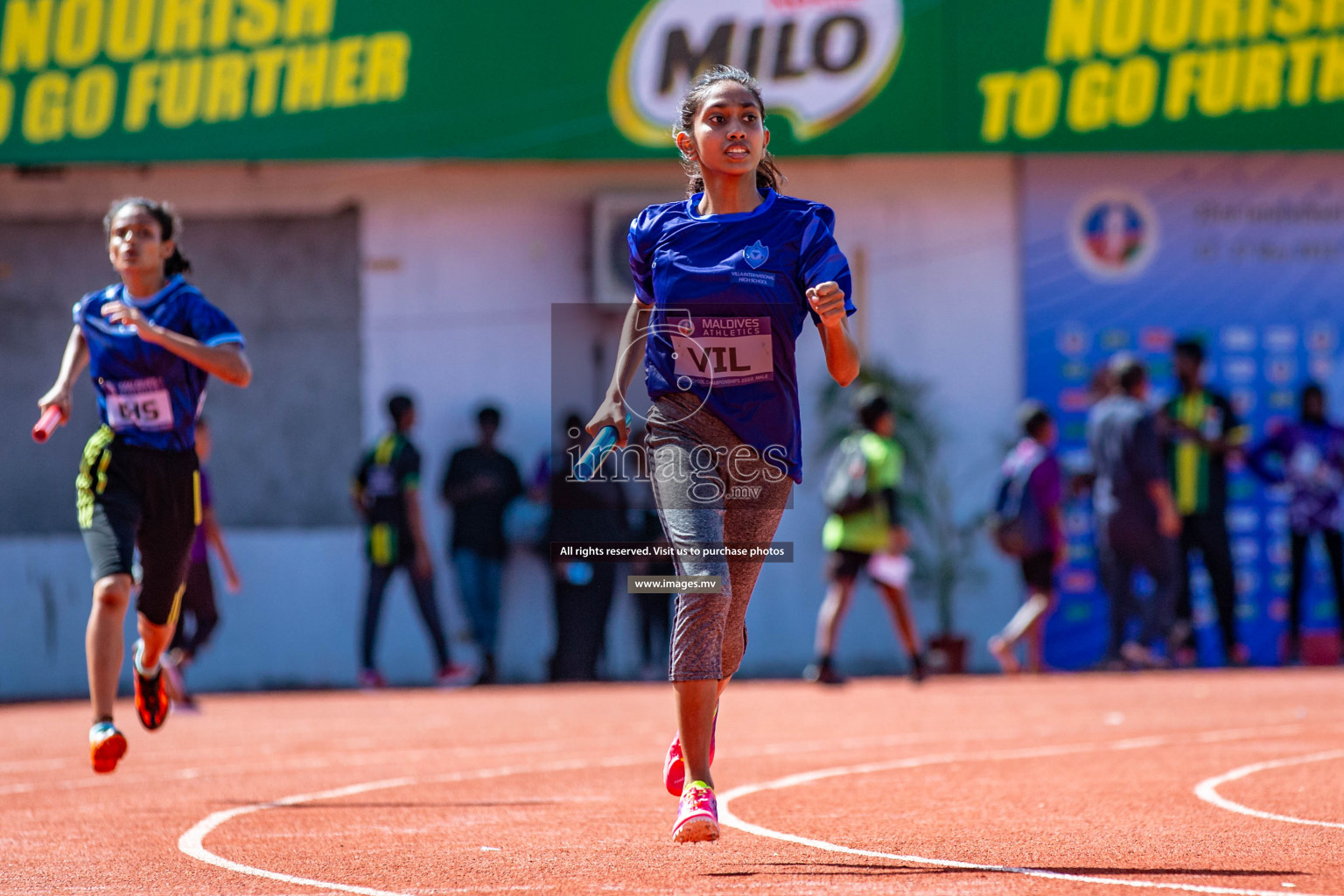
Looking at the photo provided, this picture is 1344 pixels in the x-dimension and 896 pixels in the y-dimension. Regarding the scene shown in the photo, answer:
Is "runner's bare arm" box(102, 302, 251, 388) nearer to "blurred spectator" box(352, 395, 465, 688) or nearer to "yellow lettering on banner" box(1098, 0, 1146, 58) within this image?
"blurred spectator" box(352, 395, 465, 688)

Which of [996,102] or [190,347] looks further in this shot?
[996,102]

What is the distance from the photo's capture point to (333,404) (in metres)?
16.6

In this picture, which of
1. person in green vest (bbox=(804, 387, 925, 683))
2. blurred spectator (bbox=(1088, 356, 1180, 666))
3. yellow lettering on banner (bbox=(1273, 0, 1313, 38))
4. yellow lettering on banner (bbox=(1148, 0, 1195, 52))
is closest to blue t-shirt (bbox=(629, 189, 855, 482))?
person in green vest (bbox=(804, 387, 925, 683))

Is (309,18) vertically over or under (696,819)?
over

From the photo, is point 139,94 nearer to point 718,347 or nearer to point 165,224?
point 165,224

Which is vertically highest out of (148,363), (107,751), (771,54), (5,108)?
(771,54)

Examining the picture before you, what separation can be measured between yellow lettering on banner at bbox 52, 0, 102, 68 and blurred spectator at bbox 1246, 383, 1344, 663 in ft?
31.9

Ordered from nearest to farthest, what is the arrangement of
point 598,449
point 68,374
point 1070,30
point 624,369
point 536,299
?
point 598,449, point 624,369, point 68,374, point 1070,30, point 536,299

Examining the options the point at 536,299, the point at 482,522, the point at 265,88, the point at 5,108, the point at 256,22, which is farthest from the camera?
the point at 536,299

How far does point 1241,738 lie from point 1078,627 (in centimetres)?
736

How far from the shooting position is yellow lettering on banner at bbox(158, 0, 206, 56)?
1580cm

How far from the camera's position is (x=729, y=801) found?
22.3ft

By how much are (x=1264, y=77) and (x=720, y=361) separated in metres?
12.0

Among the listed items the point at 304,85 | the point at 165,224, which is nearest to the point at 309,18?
the point at 304,85
